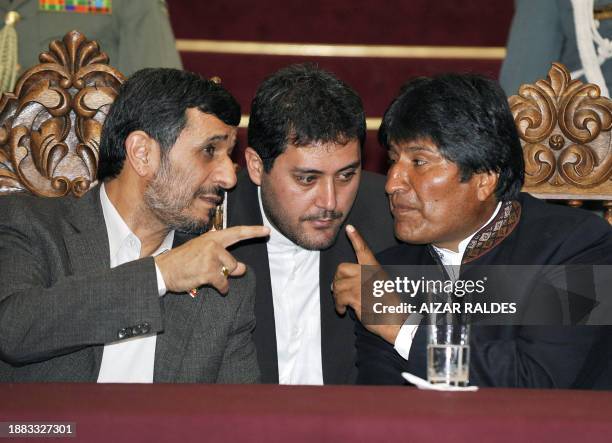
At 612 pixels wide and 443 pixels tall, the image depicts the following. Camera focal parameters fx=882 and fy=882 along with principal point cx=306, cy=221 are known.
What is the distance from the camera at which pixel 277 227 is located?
8.19ft

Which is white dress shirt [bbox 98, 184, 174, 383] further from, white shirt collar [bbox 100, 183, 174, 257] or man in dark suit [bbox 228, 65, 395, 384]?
man in dark suit [bbox 228, 65, 395, 384]

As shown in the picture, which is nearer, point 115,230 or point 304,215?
point 115,230

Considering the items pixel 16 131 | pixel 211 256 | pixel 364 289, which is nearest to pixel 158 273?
pixel 211 256

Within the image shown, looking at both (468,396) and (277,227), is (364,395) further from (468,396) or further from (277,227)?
(277,227)

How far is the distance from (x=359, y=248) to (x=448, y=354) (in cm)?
81

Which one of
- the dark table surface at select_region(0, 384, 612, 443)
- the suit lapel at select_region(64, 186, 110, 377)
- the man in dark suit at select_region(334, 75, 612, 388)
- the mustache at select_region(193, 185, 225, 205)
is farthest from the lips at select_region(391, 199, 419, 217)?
the dark table surface at select_region(0, 384, 612, 443)

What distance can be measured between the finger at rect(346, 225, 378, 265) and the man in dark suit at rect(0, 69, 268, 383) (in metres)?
0.29

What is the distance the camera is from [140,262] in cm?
180

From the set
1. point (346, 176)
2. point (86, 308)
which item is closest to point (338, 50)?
point (346, 176)

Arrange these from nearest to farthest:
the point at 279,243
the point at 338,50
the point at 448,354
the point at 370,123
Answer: the point at 448,354 → the point at 279,243 → the point at 370,123 → the point at 338,50

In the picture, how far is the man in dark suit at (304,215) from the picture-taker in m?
2.36

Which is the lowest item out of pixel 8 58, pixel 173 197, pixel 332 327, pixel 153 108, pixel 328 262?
pixel 332 327

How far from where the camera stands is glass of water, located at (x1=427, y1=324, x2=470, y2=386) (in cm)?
152

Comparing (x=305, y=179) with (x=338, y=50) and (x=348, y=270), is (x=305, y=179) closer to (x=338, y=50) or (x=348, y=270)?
(x=348, y=270)
